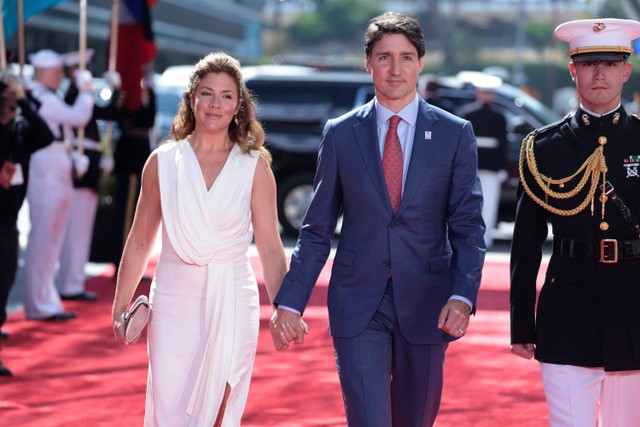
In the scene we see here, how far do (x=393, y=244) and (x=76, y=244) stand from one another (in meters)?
7.19

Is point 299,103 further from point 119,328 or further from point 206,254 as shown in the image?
point 119,328

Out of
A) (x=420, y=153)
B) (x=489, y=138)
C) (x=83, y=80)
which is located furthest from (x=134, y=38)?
(x=420, y=153)

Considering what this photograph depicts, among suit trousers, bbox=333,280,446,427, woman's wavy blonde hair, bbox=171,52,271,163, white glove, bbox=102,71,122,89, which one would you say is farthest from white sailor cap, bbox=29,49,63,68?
suit trousers, bbox=333,280,446,427

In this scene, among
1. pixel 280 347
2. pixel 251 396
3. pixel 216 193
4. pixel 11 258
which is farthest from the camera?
pixel 11 258

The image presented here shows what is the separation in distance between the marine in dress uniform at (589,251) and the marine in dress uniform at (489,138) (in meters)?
9.87

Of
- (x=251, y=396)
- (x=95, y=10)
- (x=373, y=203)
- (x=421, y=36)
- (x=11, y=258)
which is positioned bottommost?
(x=251, y=396)

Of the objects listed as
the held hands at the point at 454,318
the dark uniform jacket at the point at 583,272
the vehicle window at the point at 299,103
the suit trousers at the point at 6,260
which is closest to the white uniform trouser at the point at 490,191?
the vehicle window at the point at 299,103

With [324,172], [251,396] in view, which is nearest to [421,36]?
[324,172]

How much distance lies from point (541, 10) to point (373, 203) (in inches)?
5282

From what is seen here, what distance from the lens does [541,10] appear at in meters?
135

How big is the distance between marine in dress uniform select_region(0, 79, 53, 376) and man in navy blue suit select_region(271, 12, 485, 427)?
4116 mm

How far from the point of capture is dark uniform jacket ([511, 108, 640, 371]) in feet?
→ 16.0

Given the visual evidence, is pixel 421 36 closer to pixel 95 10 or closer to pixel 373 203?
pixel 373 203

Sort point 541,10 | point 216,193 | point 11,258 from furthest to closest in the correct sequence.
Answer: point 541,10, point 11,258, point 216,193
